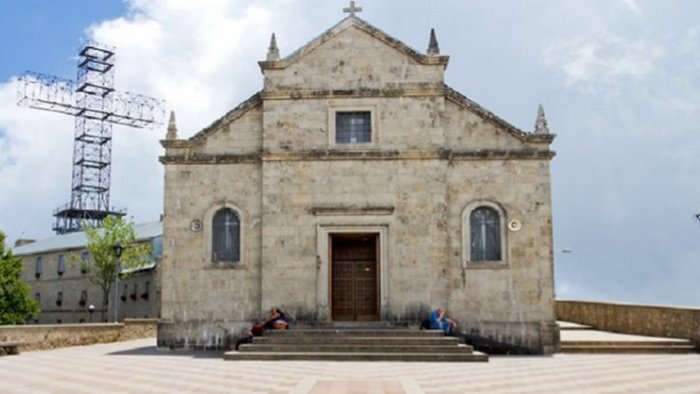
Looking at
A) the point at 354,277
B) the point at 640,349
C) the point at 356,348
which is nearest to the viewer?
the point at 356,348

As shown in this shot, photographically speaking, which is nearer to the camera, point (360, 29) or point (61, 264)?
point (360, 29)

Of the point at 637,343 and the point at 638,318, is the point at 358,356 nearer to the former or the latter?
the point at 637,343

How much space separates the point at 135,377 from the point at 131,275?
120 ft

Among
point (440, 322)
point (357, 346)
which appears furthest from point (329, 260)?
point (440, 322)

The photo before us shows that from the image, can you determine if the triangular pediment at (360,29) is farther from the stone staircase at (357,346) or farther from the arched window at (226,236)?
the stone staircase at (357,346)

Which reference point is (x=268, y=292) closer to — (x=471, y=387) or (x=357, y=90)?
(x=357, y=90)

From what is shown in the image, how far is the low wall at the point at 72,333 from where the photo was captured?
22.4 m

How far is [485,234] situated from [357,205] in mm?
4052

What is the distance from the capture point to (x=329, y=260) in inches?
875

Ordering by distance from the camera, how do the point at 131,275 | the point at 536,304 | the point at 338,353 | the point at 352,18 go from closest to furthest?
the point at 338,353 → the point at 536,304 → the point at 352,18 → the point at 131,275

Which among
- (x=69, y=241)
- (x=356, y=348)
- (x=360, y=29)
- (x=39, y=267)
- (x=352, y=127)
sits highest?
(x=360, y=29)

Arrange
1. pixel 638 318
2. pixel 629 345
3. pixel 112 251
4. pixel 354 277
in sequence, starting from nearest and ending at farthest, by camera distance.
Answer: pixel 629 345 < pixel 354 277 < pixel 638 318 < pixel 112 251

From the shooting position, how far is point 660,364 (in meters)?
17.5

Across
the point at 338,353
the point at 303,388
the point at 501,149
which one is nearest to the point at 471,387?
the point at 303,388
